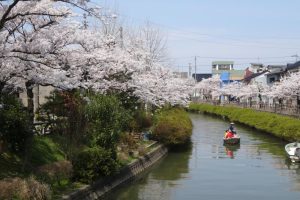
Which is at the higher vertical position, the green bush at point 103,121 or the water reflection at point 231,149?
the green bush at point 103,121

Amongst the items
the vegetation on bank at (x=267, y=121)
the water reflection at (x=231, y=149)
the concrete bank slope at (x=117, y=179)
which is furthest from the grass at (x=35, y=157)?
the vegetation on bank at (x=267, y=121)

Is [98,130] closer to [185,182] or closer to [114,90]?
[185,182]

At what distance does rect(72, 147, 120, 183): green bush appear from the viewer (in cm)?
1645

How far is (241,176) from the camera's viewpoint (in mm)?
23484

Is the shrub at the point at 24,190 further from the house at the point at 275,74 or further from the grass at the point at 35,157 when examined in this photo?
the house at the point at 275,74

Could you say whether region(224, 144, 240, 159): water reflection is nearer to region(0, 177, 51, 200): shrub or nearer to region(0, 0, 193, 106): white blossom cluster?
Result: region(0, 0, 193, 106): white blossom cluster

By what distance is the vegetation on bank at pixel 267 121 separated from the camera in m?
36.2

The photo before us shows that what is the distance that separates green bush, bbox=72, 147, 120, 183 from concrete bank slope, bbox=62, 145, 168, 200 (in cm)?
31

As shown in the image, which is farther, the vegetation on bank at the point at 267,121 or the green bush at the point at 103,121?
the vegetation on bank at the point at 267,121

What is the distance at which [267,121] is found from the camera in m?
46.2

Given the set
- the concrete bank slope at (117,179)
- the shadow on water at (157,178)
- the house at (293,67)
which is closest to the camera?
the concrete bank slope at (117,179)

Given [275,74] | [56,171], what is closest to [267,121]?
[275,74]

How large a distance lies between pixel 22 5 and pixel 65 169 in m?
6.02

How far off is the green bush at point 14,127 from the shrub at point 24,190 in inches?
Answer: 107
